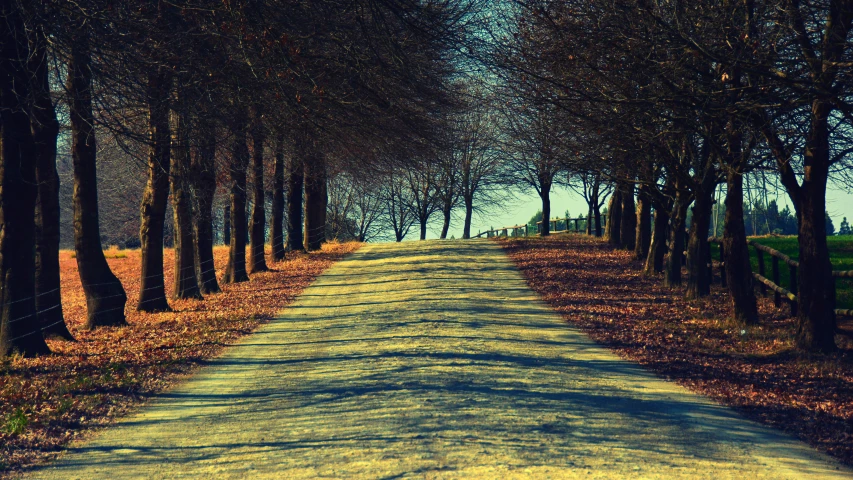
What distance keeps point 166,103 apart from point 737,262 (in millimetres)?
10670

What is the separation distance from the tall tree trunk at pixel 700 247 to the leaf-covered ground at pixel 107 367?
31.2 feet

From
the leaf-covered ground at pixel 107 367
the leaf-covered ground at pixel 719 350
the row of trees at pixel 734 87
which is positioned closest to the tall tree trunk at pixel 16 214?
the leaf-covered ground at pixel 107 367

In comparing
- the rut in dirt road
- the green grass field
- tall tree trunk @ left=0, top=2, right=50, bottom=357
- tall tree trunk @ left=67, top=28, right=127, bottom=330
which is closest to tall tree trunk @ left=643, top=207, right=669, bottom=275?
the green grass field

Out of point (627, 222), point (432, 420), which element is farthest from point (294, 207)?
point (432, 420)

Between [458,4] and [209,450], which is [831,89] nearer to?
[209,450]

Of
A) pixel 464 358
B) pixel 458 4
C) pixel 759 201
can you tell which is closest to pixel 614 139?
pixel 759 201

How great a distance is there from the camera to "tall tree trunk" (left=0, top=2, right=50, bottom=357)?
38.1 feet

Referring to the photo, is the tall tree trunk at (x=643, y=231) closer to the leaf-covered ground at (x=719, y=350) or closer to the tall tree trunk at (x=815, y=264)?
the leaf-covered ground at (x=719, y=350)

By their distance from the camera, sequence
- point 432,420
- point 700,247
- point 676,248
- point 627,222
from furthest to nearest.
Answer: point 627,222
point 676,248
point 700,247
point 432,420

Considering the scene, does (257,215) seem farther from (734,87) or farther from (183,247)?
(734,87)

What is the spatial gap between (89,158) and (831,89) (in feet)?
42.0

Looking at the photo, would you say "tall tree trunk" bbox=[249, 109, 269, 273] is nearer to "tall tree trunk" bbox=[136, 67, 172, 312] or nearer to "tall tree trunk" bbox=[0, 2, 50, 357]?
"tall tree trunk" bbox=[136, 67, 172, 312]

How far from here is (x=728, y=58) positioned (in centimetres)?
1041

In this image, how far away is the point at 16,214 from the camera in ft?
38.5
